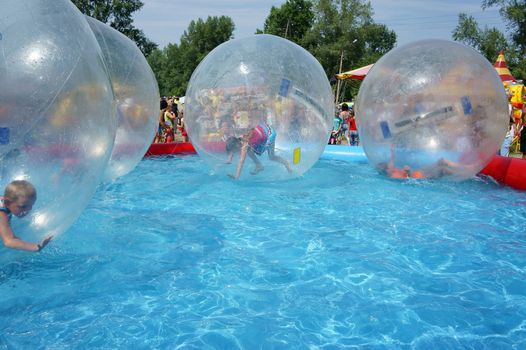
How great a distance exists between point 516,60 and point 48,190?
3822cm

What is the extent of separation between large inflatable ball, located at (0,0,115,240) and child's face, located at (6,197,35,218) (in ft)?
0.13

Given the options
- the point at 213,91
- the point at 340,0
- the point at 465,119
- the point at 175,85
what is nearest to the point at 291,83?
the point at 213,91

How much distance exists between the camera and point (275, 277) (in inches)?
135

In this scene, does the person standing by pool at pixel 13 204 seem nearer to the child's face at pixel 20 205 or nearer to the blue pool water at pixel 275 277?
the child's face at pixel 20 205

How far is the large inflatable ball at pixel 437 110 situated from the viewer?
233 inches

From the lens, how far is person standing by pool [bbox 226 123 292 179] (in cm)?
557

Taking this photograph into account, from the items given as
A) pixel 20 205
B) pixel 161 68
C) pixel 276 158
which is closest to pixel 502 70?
pixel 276 158

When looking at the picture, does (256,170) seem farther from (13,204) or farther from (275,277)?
(13,204)

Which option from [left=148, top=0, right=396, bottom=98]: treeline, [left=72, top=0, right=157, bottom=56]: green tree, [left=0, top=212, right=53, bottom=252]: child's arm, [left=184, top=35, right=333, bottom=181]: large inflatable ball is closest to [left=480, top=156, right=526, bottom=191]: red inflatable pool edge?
[left=184, top=35, right=333, bottom=181]: large inflatable ball

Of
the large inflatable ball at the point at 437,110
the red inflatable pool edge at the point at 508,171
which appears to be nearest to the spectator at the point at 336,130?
the red inflatable pool edge at the point at 508,171

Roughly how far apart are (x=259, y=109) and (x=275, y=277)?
262cm

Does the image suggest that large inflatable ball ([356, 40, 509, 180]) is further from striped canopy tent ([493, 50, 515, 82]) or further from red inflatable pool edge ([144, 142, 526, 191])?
striped canopy tent ([493, 50, 515, 82])

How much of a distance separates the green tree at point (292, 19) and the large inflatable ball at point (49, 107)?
4618 centimetres

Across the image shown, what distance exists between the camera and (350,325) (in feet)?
9.16
